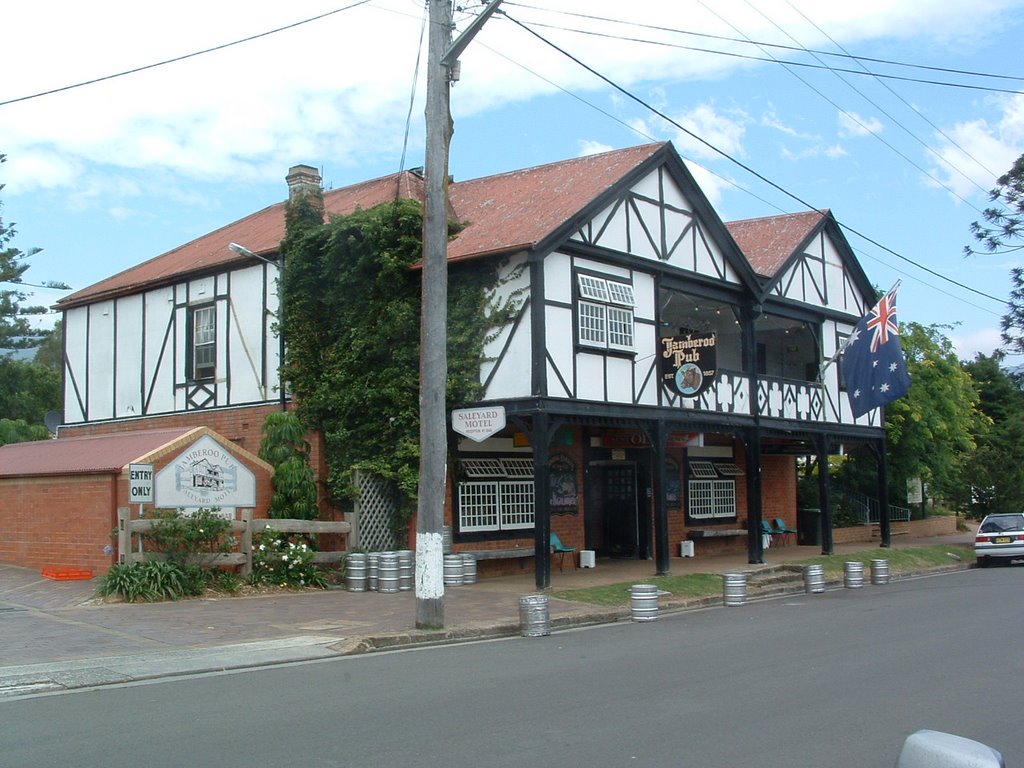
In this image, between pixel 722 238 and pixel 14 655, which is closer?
pixel 14 655

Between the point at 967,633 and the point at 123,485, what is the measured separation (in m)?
13.1

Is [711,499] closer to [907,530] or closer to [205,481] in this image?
[907,530]

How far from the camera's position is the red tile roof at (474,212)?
19.6 metres

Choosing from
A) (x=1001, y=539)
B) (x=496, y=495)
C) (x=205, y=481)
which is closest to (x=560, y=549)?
(x=496, y=495)

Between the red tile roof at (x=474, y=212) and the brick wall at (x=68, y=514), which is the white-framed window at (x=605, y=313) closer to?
the red tile roof at (x=474, y=212)

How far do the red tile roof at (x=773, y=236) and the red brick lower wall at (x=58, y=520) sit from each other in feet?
51.8

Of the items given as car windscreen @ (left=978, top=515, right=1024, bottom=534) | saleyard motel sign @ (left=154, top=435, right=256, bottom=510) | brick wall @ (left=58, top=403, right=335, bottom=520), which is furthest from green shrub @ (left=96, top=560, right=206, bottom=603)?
car windscreen @ (left=978, top=515, right=1024, bottom=534)

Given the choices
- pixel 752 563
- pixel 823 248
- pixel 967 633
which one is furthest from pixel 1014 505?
pixel 967 633

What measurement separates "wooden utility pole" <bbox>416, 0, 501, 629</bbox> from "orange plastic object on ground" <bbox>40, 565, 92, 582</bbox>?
7.50m

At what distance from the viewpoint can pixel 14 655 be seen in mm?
11438

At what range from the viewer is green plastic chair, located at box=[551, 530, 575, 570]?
861 inches

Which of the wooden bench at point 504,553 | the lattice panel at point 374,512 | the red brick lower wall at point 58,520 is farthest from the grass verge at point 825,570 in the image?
the red brick lower wall at point 58,520

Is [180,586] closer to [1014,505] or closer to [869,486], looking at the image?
[869,486]

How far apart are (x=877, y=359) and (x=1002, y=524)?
556 cm
